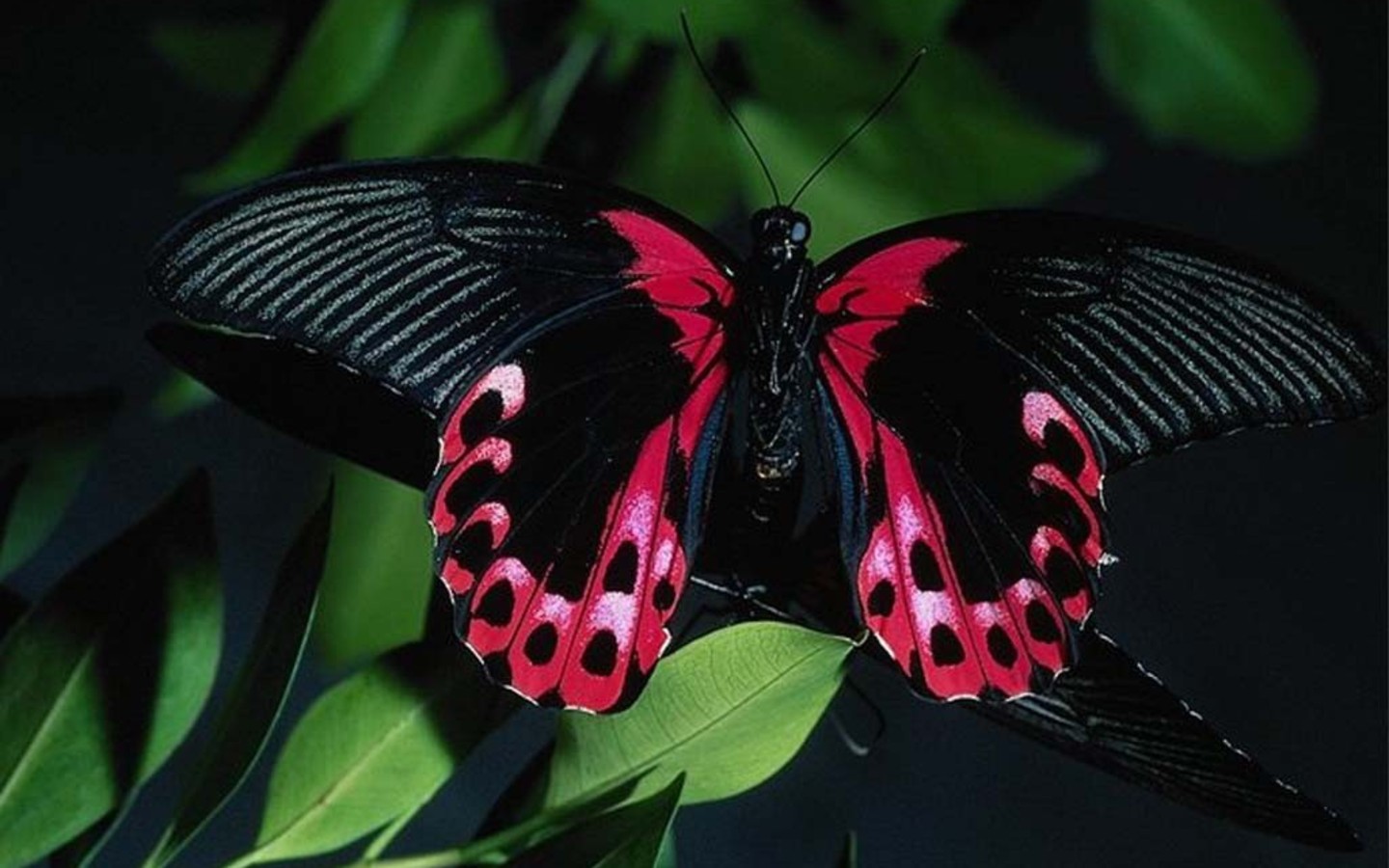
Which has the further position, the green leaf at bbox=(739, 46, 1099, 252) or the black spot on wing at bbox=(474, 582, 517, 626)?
the green leaf at bbox=(739, 46, 1099, 252)

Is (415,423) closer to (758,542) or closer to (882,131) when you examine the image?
(758,542)

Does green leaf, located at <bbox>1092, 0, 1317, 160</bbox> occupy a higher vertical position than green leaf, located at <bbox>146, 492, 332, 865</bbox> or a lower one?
higher

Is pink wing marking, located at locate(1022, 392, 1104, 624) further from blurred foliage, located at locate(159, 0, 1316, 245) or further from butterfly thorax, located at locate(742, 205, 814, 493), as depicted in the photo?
blurred foliage, located at locate(159, 0, 1316, 245)

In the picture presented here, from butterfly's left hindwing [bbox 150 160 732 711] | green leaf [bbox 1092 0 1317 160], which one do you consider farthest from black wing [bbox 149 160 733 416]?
green leaf [bbox 1092 0 1317 160]

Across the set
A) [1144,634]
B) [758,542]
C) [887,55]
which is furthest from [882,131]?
[1144,634]

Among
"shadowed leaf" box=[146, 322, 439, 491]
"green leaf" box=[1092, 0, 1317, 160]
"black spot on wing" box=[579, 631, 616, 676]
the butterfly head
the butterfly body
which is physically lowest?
"black spot on wing" box=[579, 631, 616, 676]

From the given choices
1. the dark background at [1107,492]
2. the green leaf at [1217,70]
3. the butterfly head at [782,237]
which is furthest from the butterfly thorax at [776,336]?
the dark background at [1107,492]

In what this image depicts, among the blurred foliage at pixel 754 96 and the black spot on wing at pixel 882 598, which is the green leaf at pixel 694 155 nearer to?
the blurred foliage at pixel 754 96

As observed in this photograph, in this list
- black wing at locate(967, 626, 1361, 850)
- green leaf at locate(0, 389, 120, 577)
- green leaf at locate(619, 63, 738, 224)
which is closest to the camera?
black wing at locate(967, 626, 1361, 850)
